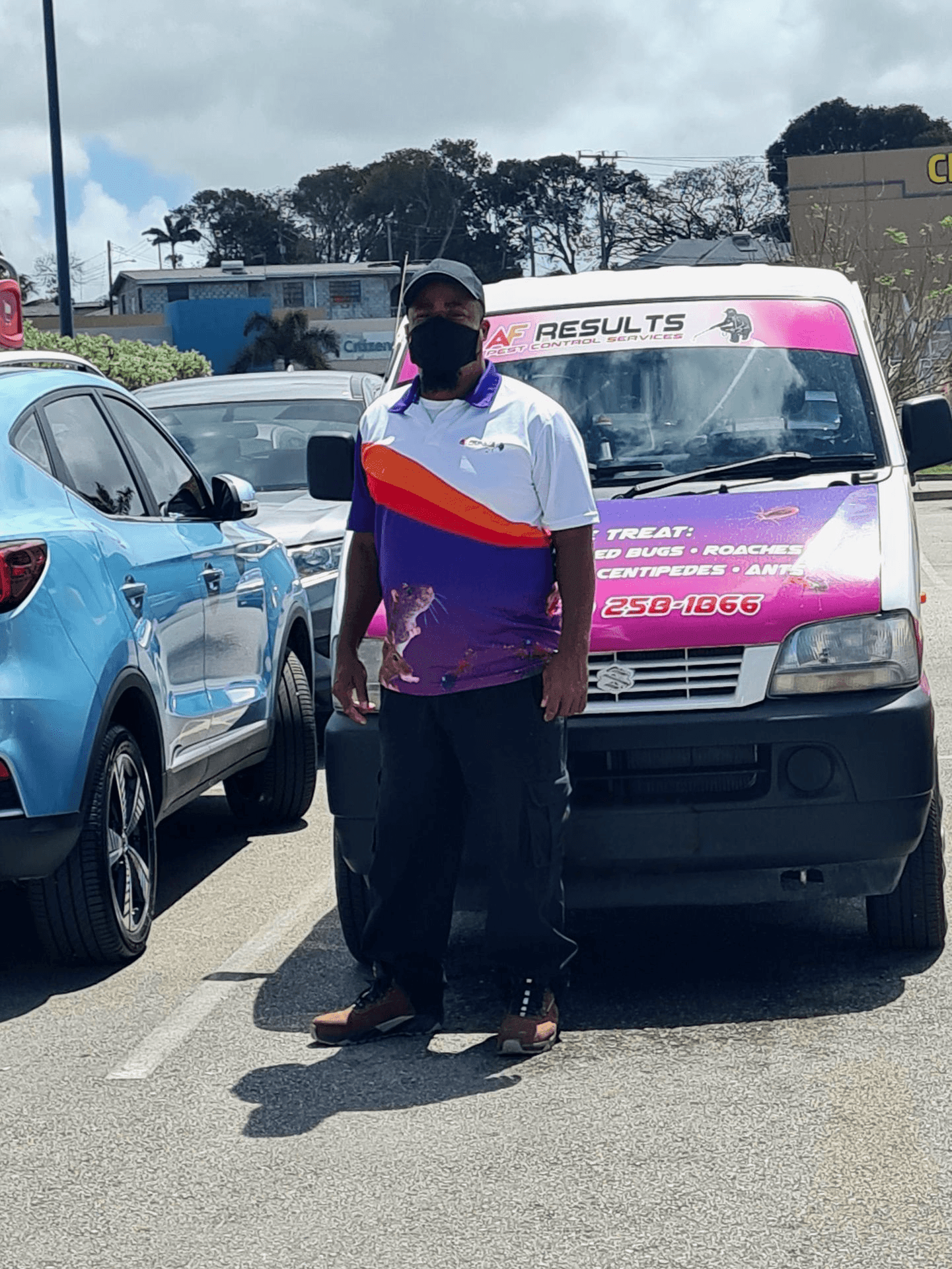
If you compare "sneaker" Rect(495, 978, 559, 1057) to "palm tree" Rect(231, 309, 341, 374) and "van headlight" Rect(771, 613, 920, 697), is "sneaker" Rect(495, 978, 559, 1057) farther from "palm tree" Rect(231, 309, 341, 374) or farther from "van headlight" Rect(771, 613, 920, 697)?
"palm tree" Rect(231, 309, 341, 374)

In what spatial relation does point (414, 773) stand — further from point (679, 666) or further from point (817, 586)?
point (817, 586)

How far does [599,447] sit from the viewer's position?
6094 millimetres

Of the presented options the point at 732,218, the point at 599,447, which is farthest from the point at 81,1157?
the point at 732,218

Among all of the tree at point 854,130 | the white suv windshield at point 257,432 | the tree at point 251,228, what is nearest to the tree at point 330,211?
the tree at point 251,228

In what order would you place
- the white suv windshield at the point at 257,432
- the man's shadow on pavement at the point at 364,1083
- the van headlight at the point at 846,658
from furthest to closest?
the white suv windshield at the point at 257,432
the van headlight at the point at 846,658
the man's shadow on pavement at the point at 364,1083

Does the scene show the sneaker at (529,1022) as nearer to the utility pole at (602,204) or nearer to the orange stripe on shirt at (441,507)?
the orange stripe on shirt at (441,507)

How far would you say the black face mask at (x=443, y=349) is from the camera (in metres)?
4.80

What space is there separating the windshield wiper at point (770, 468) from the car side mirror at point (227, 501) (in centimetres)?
185

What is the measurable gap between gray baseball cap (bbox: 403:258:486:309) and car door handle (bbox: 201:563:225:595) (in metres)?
2.19

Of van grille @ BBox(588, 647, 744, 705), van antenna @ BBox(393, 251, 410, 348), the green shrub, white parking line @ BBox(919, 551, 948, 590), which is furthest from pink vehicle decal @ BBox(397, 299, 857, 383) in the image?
the green shrub

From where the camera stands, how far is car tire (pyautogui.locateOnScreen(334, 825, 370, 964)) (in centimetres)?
536

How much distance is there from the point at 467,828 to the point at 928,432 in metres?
2.14

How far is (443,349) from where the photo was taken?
480 cm

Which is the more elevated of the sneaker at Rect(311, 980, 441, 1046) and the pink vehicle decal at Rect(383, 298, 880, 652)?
the pink vehicle decal at Rect(383, 298, 880, 652)
